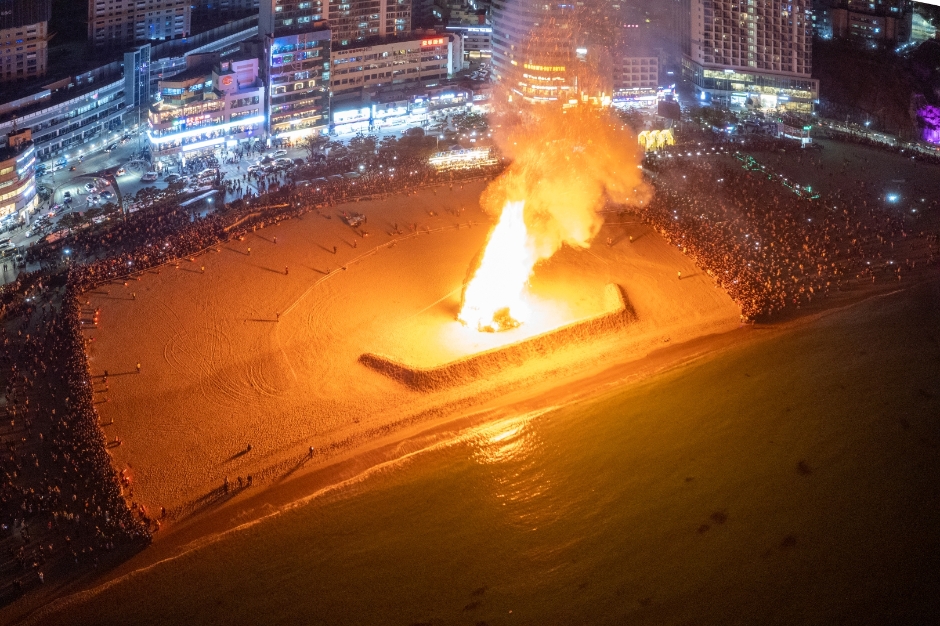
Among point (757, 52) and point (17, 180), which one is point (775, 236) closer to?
point (757, 52)

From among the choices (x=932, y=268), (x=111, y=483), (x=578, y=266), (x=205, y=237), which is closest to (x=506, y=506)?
A: (x=111, y=483)

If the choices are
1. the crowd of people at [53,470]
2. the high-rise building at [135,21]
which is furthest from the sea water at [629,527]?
the high-rise building at [135,21]

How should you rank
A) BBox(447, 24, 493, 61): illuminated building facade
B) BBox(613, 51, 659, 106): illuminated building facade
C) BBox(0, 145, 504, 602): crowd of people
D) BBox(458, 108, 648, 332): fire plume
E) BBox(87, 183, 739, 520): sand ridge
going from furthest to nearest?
BBox(447, 24, 493, 61): illuminated building facade
BBox(613, 51, 659, 106): illuminated building facade
BBox(458, 108, 648, 332): fire plume
BBox(87, 183, 739, 520): sand ridge
BBox(0, 145, 504, 602): crowd of people

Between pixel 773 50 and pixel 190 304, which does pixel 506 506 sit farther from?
pixel 773 50

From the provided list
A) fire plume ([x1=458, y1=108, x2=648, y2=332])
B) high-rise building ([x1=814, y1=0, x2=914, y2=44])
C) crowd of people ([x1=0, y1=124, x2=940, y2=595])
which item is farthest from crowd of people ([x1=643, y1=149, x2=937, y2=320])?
high-rise building ([x1=814, y1=0, x2=914, y2=44])

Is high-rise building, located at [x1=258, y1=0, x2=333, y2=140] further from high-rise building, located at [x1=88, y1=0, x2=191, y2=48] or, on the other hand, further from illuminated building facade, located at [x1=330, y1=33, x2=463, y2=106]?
high-rise building, located at [x1=88, y1=0, x2=191, y2=48]

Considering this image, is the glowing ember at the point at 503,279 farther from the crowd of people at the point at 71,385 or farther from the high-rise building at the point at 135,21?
the high-rise building at the point at 135,21
